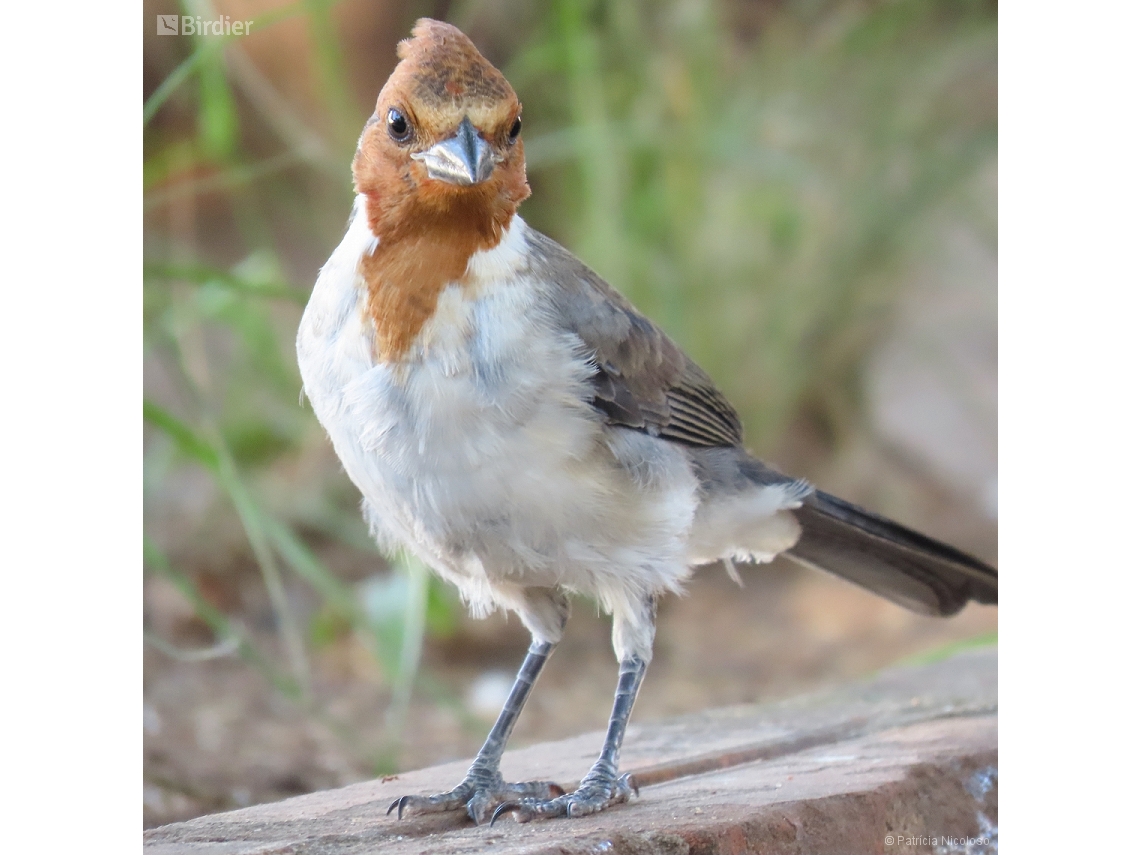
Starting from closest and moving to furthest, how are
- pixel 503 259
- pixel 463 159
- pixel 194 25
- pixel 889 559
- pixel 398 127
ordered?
1. pixel 463 159
2. pixel 398 127
3. pixel 503 259
4. pixel 194 25
5. pixel 889 559

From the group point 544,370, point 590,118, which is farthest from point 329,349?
point 590,118

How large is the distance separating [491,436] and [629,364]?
0.45m

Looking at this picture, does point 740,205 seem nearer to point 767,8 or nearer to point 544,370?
point 767,8

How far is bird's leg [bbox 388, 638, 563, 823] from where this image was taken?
2717mm

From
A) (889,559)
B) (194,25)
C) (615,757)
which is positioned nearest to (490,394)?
(615,757)

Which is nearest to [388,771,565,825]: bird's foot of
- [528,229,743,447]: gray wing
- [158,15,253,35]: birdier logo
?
[528,229,743,447]: gray wing

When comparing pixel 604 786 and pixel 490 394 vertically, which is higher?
pixel 490 394

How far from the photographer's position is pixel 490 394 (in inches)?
97.8

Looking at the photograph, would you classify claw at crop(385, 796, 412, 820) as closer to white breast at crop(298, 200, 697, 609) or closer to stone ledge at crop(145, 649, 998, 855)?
stone ledge at crop(145, 649, 998, 855)

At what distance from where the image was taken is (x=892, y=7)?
4.46m

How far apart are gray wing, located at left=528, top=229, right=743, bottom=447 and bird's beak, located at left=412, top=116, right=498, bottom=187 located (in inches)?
13.4

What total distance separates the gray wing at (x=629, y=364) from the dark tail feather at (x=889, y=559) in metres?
0.43

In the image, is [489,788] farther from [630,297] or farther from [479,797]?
[630,297]
